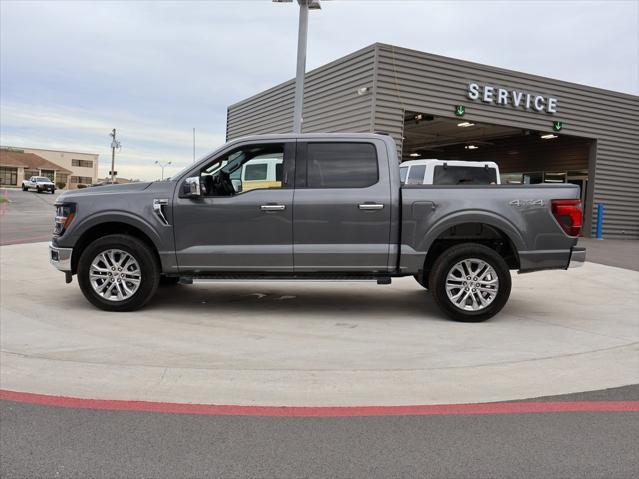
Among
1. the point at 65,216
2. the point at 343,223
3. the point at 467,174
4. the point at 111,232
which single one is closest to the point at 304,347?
the point at 343,223

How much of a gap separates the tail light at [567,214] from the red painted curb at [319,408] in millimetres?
2662

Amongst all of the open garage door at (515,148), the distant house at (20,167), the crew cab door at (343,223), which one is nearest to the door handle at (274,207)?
the crew cab door at (343,223)

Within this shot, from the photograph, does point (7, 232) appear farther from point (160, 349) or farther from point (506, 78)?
point (506, 78)

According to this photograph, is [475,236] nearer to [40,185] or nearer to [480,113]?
[480,113]

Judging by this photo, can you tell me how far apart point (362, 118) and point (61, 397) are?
45.8 ft

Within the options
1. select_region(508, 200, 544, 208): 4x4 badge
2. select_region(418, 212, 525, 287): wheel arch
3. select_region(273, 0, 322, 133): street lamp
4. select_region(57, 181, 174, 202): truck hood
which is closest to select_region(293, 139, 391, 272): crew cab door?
select_region(418, 212, 525, 287): wheel arch

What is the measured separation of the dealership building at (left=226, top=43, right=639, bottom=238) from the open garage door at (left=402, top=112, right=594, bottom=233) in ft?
0.19

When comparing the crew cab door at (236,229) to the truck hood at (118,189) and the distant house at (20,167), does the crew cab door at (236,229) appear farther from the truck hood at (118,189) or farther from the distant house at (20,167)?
the distant house at (20,167)

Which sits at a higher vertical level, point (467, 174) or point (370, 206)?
point (467, 174)

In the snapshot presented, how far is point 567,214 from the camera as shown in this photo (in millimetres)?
6191

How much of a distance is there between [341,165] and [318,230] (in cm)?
80

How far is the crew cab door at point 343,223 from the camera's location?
6188 millimetres

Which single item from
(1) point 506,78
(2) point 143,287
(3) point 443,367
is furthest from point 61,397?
(1) point 506,78

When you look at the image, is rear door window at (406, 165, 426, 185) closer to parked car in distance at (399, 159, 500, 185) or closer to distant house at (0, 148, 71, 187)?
parked car in distance at (399, 159, 500, 185)
